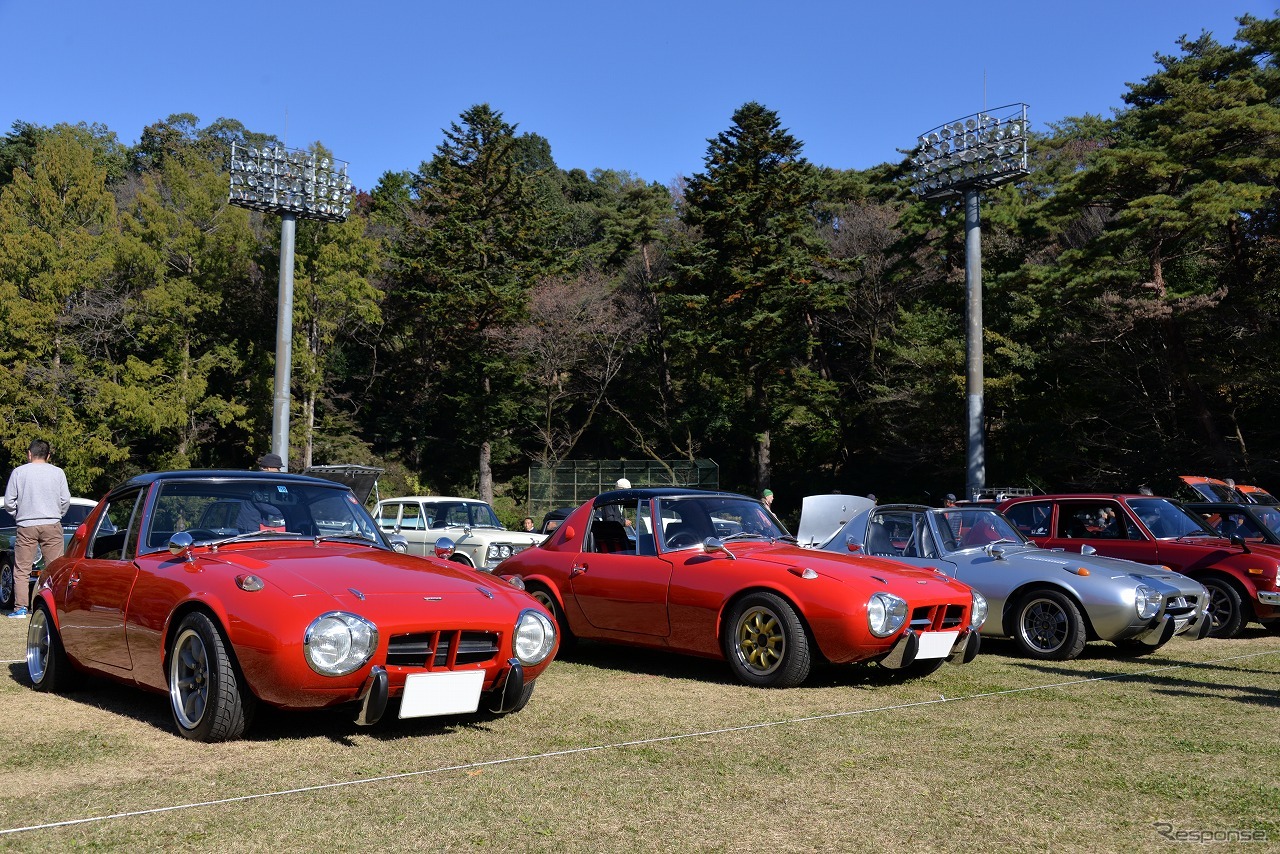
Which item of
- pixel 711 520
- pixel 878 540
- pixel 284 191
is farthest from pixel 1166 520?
pixel 284 191

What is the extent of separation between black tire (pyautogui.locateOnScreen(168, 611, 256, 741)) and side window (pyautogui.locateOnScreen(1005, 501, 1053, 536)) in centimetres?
913

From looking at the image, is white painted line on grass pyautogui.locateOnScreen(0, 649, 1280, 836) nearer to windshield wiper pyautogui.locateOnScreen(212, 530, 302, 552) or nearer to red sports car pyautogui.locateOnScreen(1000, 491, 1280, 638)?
windshield wiper pyautogui.locateOnScreen(212, 530, 302, 552)

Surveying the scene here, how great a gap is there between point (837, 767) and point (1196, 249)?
2929cm

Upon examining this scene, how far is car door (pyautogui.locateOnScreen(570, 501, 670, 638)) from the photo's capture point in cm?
829

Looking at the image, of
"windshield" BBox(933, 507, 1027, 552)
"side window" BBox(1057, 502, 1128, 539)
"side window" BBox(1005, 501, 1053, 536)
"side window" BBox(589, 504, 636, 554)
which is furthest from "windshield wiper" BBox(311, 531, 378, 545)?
"side window" BBox(1057, 502, 1128, 539)

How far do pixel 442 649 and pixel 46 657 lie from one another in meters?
3.39

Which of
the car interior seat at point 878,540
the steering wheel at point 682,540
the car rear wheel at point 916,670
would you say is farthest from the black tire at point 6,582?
the car rear wheel at point 916,670

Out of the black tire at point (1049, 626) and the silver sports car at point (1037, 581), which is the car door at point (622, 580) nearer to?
the silver sports car at point (1037, 581)

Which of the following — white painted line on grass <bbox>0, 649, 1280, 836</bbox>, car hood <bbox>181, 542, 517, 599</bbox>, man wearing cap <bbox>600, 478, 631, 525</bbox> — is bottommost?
white painted line on grass <bbox>0, 649, 1280, 836</bbox>

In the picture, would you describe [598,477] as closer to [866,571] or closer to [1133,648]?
[1133,648]

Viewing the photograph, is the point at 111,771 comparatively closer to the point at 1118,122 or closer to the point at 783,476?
the point at 783,476

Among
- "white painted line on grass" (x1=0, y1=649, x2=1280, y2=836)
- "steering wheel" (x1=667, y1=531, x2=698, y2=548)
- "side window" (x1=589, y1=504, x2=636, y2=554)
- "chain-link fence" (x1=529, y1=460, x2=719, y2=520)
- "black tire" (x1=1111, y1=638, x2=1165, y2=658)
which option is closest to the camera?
"white painted line on grass" (x1=0, y1=649, x2=1280, y2=836)

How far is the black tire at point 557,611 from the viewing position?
9.05 metres

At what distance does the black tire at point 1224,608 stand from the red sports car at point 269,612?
27.8 ft
